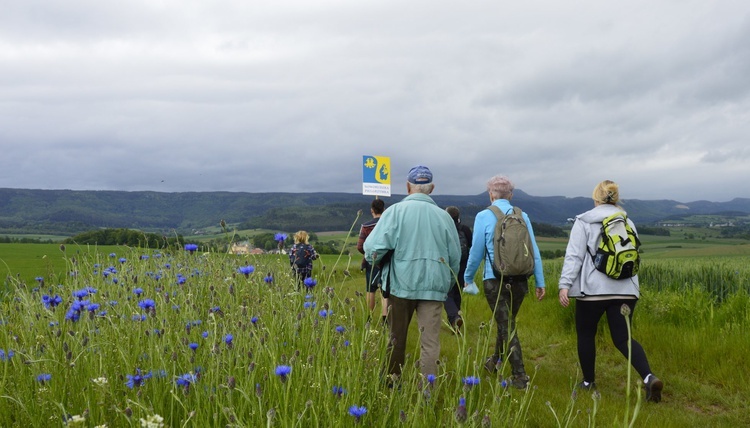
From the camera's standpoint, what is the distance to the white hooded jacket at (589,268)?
A: 516 centimetres

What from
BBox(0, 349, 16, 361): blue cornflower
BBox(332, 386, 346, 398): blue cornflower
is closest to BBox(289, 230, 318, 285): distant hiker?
BBox(0, 349, 16, 361): blue cornflower

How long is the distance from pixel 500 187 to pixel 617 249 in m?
1.35

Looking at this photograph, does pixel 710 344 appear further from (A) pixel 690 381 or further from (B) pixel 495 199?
(B) pixel 495 199

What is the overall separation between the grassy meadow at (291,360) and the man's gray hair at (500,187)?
1.58m

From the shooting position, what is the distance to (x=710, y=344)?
6.54m

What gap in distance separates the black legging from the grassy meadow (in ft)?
1.07

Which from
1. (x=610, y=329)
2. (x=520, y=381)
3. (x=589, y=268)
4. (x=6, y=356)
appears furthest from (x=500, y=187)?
(x=6, y=356)

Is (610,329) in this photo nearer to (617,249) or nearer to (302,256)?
(617,249)

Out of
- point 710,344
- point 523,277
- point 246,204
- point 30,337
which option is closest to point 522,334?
point 710,344

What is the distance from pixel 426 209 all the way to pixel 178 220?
163240 millimetres

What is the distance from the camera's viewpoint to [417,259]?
4.59 metres

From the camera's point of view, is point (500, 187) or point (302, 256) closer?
point (500, 187)

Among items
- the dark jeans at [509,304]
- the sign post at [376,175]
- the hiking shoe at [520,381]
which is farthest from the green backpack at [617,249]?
the sign post at [376,175]

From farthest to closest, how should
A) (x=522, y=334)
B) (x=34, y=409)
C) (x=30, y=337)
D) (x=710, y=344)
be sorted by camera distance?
(x=522, y=334) → (x=710, y=344) → (x=30, y=337) → (x=34, y=409)
